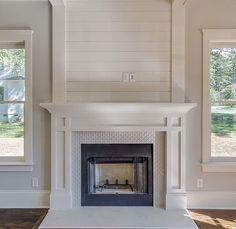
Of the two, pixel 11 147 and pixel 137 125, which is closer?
pixel 137 125

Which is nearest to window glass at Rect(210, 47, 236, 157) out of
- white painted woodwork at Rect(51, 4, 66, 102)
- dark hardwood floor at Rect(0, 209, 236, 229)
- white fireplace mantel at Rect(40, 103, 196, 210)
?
white fireplace mantel at Rect(40, 103, 196, 210)

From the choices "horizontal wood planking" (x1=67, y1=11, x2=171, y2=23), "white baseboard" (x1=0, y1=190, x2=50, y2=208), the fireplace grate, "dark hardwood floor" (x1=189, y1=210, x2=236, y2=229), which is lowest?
"dark hardwood floor" (x1=189, y1=210, x2=236, y2=229)

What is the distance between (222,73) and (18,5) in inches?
105

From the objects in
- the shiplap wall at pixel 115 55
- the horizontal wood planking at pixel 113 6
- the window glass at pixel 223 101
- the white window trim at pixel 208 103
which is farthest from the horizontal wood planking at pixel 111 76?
the horizontal wood planking at pixel 113 6

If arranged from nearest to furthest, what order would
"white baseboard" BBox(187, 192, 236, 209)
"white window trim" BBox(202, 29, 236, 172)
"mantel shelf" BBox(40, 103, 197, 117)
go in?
"mantel shelf" BBox(40, 103, 197, 117) < "white window trim" BBox(202, 29, 236, 172) < "white baseboard" BBox(187, 192, 236, 209)

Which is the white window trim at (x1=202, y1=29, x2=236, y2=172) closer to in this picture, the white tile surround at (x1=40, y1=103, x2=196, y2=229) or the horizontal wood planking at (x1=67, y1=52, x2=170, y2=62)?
the white tile surround at (x1=40, y1=103, x2=196, y2=229)

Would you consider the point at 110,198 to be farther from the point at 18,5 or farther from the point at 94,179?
the point at 18,5

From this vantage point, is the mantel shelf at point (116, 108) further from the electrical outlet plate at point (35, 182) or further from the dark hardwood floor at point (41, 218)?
the dark hardwood floor at point (41, 218)

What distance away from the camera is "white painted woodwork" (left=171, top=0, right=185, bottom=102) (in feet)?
12.4

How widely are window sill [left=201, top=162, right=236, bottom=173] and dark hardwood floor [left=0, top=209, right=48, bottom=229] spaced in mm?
2017

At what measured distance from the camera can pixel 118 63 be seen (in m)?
3.82

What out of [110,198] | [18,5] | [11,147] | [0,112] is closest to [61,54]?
[18,5]

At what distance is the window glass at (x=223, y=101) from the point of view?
154 inches

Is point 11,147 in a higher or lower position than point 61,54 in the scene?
lower
